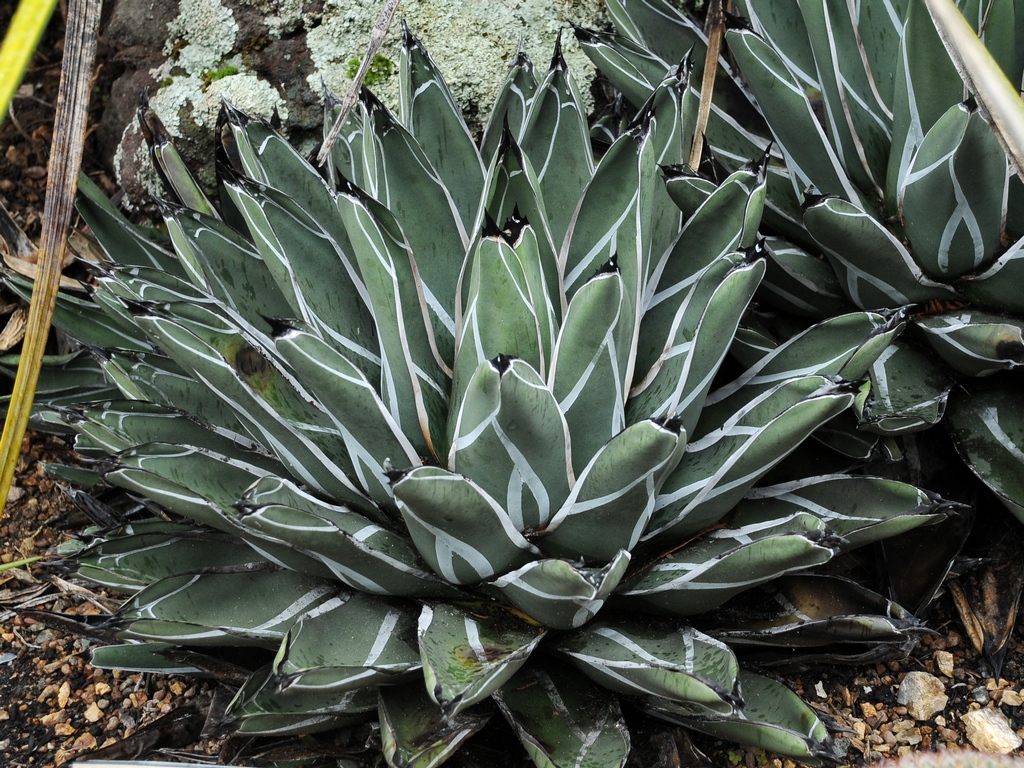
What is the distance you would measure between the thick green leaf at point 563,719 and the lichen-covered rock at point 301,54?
4.07 ft

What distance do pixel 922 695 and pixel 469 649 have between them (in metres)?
0.76

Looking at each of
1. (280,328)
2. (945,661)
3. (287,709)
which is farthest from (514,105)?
(945,661)

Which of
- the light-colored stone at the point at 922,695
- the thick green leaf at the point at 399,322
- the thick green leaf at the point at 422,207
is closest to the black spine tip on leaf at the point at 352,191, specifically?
the thick green leaf at the point at 399,322

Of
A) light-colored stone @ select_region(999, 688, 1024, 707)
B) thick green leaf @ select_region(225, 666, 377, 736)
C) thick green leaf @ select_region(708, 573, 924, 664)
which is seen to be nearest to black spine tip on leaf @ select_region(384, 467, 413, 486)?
thick green leaf @ select_region(225, 666, 377, 736)

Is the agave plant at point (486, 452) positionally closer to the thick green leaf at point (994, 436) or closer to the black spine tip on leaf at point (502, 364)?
the black spine tip on leaf at point (502, 364)

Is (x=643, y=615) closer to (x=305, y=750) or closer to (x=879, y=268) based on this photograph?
(x=305, y=750)

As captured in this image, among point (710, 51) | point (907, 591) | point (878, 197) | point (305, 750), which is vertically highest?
point (710, 51)

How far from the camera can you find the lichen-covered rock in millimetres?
1967

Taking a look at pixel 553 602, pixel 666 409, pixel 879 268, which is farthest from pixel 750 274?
pixel 553 602

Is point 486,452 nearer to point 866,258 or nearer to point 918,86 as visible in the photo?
point 866,258

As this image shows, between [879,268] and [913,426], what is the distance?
26 centimetres

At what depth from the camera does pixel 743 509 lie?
135cm

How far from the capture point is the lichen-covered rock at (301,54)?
1.97 metres

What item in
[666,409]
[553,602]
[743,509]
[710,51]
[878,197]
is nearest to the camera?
[553,602]
